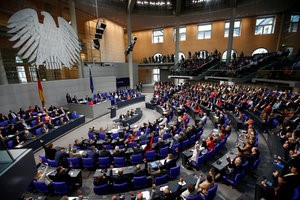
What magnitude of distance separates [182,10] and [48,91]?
67.1ft

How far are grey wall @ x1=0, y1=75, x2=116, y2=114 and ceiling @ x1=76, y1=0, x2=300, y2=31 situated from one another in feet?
28.0

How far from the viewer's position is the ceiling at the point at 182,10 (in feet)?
58.6

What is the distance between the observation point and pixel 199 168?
632cm

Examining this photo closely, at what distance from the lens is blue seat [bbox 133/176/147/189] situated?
5.03 metres

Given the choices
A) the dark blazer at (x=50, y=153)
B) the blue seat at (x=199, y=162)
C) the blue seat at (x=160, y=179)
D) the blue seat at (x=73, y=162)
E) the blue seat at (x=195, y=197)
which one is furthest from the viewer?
the dark blazer at (x=50, y=153)

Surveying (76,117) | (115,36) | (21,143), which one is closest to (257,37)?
(115,36)

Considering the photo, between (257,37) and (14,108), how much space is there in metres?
30.2

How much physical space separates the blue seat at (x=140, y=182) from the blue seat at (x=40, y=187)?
2.99m

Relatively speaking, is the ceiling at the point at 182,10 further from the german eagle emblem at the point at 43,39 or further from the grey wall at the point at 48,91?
the grey wall at the point at 48,91

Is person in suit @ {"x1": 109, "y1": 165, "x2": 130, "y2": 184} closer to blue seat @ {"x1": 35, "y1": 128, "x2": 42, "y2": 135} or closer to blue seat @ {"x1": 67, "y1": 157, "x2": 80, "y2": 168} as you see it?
blue seat @ {"x1": 67, "y1": 157, "x2": 80, "y2": 168}

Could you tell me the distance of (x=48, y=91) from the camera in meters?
14.2

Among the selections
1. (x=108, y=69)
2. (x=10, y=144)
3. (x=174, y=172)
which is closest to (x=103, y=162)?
(x=174, y=172)

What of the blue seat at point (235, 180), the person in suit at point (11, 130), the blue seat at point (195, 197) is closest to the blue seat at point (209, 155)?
the blue seat at point (235, 180)

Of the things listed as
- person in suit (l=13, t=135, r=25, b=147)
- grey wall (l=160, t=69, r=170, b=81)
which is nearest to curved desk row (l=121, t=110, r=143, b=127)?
person in suit (l=13, t=135, r=25, b=147)
